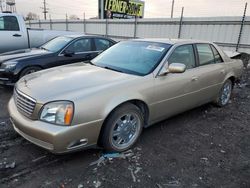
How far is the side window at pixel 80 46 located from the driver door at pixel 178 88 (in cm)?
356

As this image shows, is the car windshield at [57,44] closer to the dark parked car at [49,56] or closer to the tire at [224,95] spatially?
the dark parked car at [49,56]

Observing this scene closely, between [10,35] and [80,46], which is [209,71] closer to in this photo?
[80,46]

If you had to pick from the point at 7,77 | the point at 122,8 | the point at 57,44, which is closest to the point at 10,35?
the point at 57,44

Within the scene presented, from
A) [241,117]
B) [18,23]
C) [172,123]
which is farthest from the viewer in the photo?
[18,23]

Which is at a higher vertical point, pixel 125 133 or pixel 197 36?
pixel 197 36

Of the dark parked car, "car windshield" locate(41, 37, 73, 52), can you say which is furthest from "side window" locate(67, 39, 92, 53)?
"car windshield" locate(41, 37, 73, 52)

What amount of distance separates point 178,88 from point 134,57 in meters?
0.90

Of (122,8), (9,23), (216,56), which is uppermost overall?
(122,8)

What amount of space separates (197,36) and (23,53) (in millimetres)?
8563

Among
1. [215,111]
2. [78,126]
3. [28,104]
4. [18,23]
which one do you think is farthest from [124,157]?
[18,23]

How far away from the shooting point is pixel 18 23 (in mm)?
7977

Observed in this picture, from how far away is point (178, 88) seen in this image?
3832 mm

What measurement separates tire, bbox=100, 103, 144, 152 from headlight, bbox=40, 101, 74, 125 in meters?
0.55

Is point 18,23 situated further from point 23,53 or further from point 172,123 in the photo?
point 172,123
